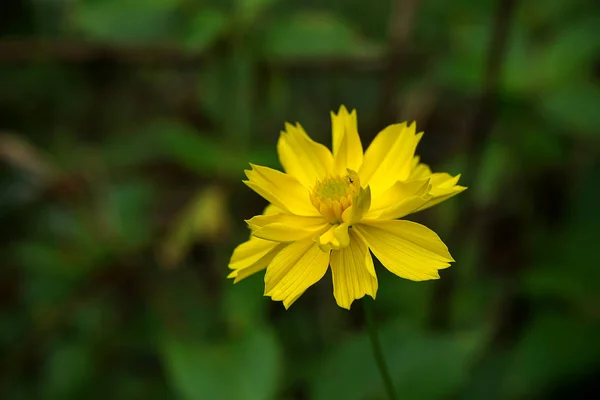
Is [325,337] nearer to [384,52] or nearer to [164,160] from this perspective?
[384,52]

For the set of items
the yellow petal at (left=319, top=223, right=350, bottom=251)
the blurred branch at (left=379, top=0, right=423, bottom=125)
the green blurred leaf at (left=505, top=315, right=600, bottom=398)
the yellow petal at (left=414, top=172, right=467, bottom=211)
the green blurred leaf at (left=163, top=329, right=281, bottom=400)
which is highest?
the blurred branch at (left=379, top=0, right=423, bottom=125)

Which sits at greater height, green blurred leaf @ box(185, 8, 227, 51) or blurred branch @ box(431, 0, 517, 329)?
green blurred leaf @ box(185, 8, 227, 51)

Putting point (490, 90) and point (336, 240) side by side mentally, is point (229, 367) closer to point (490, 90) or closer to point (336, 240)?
point (336, 240)

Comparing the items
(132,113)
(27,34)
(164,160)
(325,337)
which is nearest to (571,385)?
(325,337)

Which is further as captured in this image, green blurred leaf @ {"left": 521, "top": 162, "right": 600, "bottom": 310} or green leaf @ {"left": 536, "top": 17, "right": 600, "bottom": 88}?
green leaf @ {"left": 536, "top": 17, "right": 600, "bottom": 88}

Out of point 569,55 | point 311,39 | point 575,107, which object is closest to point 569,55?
point 569,55

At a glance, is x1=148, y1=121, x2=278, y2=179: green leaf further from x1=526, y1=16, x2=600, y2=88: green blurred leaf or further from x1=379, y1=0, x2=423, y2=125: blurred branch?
x1=526, y1=16, x2=600, y2=88: green blurred leaf

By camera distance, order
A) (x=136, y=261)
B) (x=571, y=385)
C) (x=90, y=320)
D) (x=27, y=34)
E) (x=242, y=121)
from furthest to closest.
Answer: (x=27, y=34), (x=136, y=261), (x=90, y=320), (x=242, y=121), (x=571, y=385)

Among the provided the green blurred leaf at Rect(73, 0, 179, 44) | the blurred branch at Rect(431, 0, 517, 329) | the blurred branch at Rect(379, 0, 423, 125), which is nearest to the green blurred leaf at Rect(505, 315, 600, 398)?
the blurred branch at Rect(431, 0, 517, 329)
